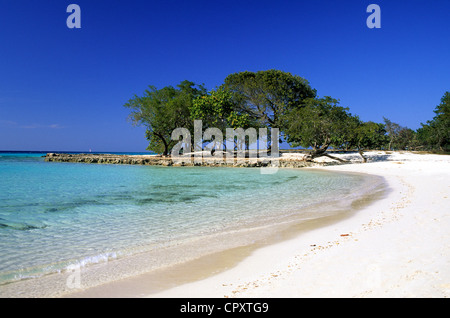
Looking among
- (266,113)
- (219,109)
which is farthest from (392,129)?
(219,109)

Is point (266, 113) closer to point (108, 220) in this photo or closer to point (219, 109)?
point (219, 109)

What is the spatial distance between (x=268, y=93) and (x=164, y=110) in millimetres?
15850

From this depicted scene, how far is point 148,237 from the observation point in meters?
5.79

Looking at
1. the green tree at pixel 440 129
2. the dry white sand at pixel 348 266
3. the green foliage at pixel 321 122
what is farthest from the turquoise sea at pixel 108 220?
the green tree at pixel 440 129

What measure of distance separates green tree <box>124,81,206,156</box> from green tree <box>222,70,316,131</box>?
7043mm

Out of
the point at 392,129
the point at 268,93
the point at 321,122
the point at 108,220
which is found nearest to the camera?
the point at 108,220

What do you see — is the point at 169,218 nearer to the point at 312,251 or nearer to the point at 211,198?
the point at 211,198

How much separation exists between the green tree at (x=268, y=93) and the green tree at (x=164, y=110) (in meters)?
7.04

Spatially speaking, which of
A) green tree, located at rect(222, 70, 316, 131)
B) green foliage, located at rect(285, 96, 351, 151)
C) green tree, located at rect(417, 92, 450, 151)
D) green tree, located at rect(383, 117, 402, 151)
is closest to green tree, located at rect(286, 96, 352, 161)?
green foliage, located at rect(285, 96, 351, 151)

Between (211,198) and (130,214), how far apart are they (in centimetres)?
377

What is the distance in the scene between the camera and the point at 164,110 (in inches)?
1591

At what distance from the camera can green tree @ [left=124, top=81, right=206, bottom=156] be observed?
131 feet
